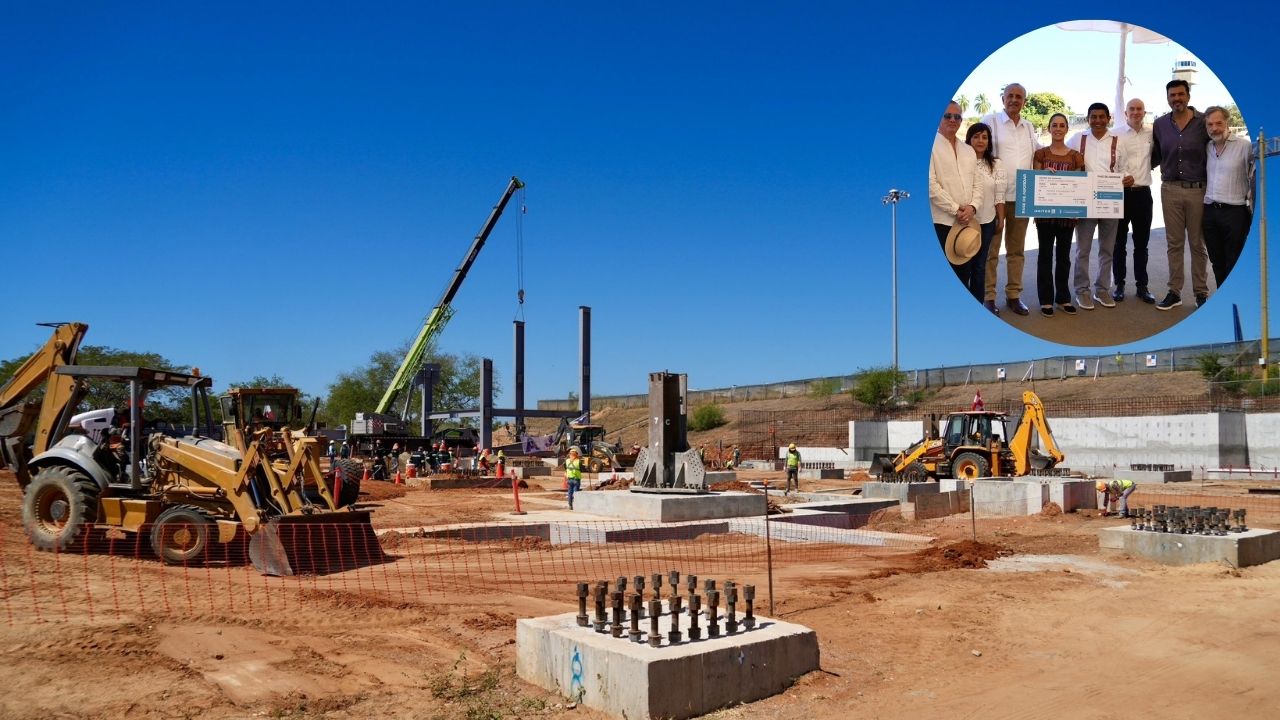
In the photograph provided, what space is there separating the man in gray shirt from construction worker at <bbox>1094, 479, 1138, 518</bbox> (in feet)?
14.0

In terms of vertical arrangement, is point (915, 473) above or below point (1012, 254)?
below

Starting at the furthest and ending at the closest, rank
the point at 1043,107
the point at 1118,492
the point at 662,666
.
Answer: the point at 1118,492 < the point at 1043,107 < the point at 662,666

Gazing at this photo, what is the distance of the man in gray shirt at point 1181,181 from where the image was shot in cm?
1516

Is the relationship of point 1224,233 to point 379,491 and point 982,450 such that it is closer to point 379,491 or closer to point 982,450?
point 982,450

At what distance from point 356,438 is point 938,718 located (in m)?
37.8

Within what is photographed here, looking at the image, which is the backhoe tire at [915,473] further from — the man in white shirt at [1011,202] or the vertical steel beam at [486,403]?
the vertical steel beam at [486,403]

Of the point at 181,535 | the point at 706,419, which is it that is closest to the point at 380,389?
the point at 706,419

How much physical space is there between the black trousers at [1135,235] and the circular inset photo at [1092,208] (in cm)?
2

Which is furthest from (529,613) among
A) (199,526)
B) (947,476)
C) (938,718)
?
(947,476)

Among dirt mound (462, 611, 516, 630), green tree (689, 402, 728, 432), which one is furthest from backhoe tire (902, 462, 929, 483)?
green tree (689, 402, 728, 432)

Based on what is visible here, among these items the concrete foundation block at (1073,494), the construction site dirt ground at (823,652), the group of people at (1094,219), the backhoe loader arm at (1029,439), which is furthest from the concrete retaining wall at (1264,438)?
the construction site dirt ground at (823,652)

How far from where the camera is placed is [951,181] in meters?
15.6

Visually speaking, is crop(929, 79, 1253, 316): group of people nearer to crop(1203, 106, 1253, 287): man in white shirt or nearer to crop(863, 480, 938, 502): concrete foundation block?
crop(1203, 106, 1253, 287): man in white shirt

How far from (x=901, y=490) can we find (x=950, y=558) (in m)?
8.63
